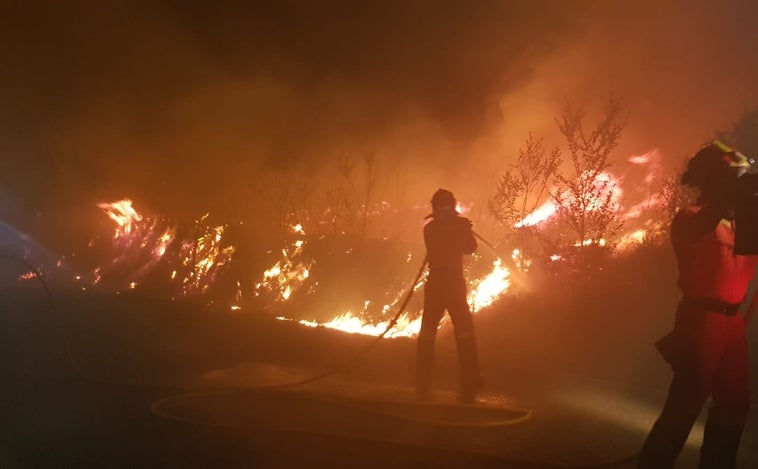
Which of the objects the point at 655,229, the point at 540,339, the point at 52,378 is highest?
the point at 655,229

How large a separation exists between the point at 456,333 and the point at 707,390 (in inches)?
106

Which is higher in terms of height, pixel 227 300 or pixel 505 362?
pixel 227 300

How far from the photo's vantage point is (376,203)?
16.8 meters

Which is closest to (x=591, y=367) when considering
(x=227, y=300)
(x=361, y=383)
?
(x=361, y=383)

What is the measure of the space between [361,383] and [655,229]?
7065 mm

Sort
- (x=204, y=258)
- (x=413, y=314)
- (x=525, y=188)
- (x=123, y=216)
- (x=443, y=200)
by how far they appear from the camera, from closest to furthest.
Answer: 1. (x=443, y=200)
2. (x=413, y=314)
3. (x=525, y=188)
4. (x=204, y=258)
5. (x=123, y=216)

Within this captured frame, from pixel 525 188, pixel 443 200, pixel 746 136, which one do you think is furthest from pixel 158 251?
pixel 746 136

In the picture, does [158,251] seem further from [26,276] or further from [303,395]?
[303,395]

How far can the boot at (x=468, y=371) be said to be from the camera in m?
5.48

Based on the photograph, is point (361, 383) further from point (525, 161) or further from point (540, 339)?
point (525, 161)

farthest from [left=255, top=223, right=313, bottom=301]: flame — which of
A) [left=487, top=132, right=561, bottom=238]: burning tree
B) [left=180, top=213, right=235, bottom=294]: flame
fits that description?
[left=487, top=132, right=561, bottom=238]: burning tree

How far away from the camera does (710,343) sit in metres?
3.13

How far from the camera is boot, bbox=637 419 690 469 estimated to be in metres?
3.14

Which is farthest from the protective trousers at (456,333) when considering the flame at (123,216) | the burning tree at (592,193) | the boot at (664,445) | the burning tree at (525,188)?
the flame at (123,216)
